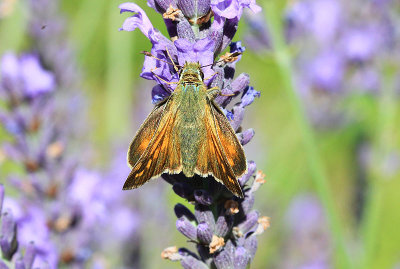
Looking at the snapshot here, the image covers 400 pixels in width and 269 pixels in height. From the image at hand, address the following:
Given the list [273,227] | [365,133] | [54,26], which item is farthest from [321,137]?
[54,26]

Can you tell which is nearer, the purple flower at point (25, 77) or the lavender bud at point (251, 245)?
the lavender bud at point (251, 245)

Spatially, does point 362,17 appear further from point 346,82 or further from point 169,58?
point 169,58

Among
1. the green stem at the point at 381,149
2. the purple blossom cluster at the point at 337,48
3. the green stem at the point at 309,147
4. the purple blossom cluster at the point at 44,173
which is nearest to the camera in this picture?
the purple blossom cluster at the point at 44,173

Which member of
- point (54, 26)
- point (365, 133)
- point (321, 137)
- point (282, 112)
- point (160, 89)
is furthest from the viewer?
point (282, 112)

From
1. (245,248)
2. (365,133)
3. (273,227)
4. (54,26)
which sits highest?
(365,133)

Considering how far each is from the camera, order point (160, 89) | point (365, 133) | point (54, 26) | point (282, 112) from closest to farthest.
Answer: point (160, 89) < point (54, 26) < point (365, 133) < point (282, 112)

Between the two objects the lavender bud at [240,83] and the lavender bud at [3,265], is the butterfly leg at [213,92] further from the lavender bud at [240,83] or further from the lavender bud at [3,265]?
the lavender bud at [3,265]

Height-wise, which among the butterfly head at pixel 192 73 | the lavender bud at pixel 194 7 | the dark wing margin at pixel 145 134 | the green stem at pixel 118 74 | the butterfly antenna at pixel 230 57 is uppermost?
the green stem at pixel 118 74

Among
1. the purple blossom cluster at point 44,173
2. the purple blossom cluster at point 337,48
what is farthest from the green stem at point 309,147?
the purple blossom cluster at point 44,173
